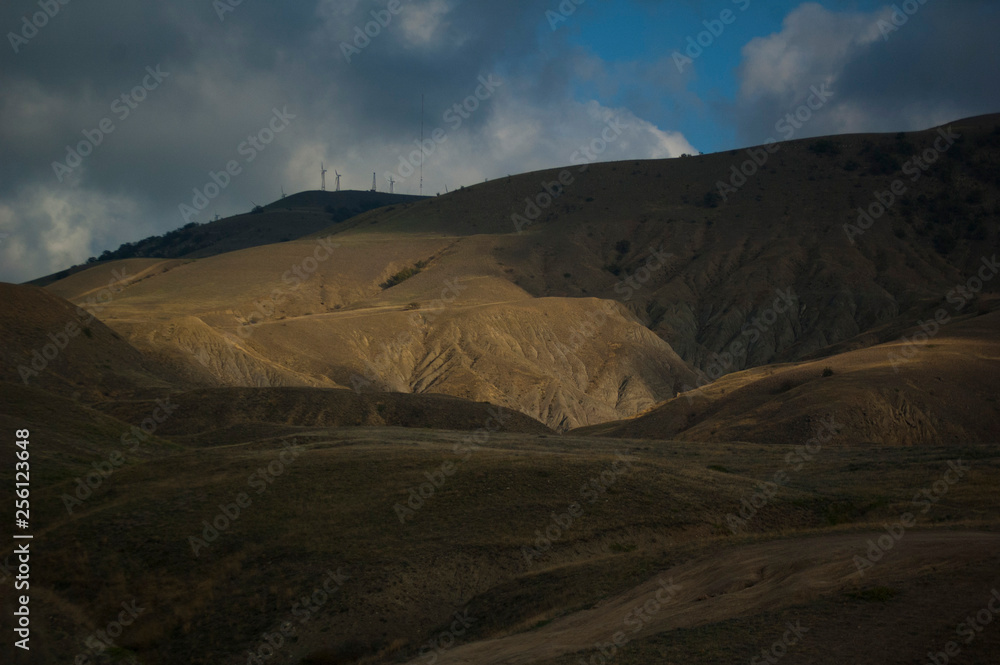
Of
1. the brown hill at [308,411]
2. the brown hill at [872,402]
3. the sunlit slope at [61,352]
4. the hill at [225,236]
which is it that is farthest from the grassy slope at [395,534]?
the hill at [225,236]

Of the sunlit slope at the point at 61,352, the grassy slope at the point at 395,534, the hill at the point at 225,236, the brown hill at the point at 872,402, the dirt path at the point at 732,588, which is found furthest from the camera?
the hill at the point at 225,236

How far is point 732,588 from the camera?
15.5 meters

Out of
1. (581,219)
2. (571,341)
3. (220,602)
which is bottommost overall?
(220,602)

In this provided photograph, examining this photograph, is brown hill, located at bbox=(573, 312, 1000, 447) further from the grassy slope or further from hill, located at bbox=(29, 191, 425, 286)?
hill, located at bbox=(29, 191, 425, 286)

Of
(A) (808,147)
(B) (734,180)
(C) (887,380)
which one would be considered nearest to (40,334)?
(C) (887,380)

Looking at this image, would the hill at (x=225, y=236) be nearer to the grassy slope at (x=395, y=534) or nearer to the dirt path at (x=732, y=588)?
the grassy slope at (x=395, y=534)

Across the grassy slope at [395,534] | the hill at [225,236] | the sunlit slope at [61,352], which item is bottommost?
the grassy slope at [395,534]

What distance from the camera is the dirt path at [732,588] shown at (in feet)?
45.0

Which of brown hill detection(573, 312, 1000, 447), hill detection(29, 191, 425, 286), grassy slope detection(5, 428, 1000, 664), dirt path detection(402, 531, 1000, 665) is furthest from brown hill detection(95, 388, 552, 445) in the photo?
hill detection(29, 191, 425, 286)

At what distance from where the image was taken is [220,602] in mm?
20406

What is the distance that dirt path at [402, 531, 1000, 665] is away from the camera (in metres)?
13.7

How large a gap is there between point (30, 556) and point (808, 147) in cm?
12489

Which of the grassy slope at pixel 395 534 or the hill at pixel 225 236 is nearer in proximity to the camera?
the grassy slope at pixel 395 534

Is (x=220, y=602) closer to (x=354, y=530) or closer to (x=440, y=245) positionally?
(x=354, y=530)
